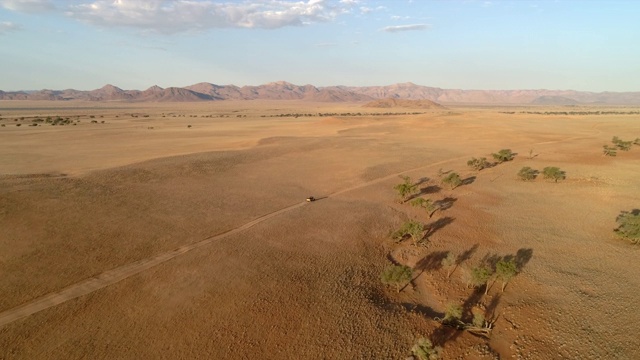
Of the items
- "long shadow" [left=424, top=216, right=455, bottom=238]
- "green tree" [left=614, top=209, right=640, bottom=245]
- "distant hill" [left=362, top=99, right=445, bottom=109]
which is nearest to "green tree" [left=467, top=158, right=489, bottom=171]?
"long shadow" [left=424, top=216, right=455, bottom=238]

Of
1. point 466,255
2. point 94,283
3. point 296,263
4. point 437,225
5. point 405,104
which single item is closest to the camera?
point 94,283

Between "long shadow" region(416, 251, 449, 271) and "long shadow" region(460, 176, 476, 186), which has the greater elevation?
"long shadow" region(460, 176, 476, 186)

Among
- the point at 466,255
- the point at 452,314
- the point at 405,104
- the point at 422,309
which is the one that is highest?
the point at 405,104

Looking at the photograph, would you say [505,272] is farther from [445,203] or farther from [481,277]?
[445,203]

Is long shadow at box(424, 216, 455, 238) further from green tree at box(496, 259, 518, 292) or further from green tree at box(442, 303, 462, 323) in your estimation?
green tree at box(442, 303, 462, 323)

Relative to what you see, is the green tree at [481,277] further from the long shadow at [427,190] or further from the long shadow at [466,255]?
the long shadow at [427,190]

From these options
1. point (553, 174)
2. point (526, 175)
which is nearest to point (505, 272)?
point (526, 175)

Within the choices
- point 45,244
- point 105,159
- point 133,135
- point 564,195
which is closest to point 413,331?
point 45,244
